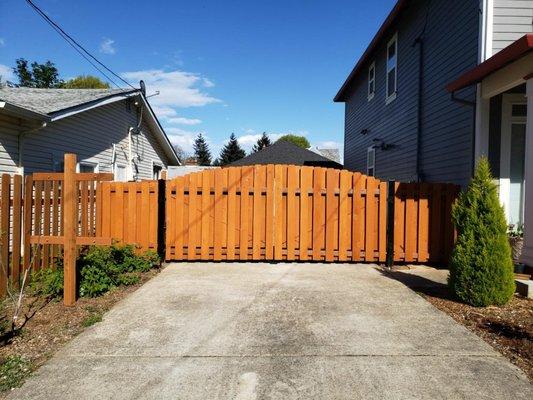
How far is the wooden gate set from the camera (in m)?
6.72

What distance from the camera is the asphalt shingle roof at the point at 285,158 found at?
17.5 metres

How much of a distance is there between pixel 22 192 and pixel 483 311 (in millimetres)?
5971

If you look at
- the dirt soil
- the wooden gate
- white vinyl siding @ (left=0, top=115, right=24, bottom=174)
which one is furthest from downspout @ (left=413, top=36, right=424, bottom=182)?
white vinyl siding @ (left=0, top=115, right=24, bottom=174)

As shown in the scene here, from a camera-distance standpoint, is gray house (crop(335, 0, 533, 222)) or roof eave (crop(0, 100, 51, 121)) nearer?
gray house (crop(335, 0, 533, 222))

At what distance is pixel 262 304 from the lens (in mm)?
4551

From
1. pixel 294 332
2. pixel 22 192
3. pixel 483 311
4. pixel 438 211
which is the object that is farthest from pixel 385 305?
pixel 22 192

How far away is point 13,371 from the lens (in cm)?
297

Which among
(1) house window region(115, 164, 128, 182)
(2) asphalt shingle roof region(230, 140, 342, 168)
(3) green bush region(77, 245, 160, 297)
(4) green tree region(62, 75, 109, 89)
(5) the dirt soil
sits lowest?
(5) the dirt soil

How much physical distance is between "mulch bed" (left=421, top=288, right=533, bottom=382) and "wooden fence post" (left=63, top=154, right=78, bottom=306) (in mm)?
4356

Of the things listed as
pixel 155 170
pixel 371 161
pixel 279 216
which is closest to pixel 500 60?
pixel 279 216

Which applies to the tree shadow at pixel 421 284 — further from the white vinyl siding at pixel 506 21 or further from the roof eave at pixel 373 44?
the roof eave at pixel 373 44

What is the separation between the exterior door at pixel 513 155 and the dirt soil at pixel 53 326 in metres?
6.14

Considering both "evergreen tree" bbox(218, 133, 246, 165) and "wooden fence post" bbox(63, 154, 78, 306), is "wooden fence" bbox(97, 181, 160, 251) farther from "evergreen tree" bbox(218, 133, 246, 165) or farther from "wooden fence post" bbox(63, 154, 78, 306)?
"evergreen tree" bbox(218, 133, 246, 165)

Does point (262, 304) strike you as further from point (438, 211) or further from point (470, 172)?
point (470, 172)
